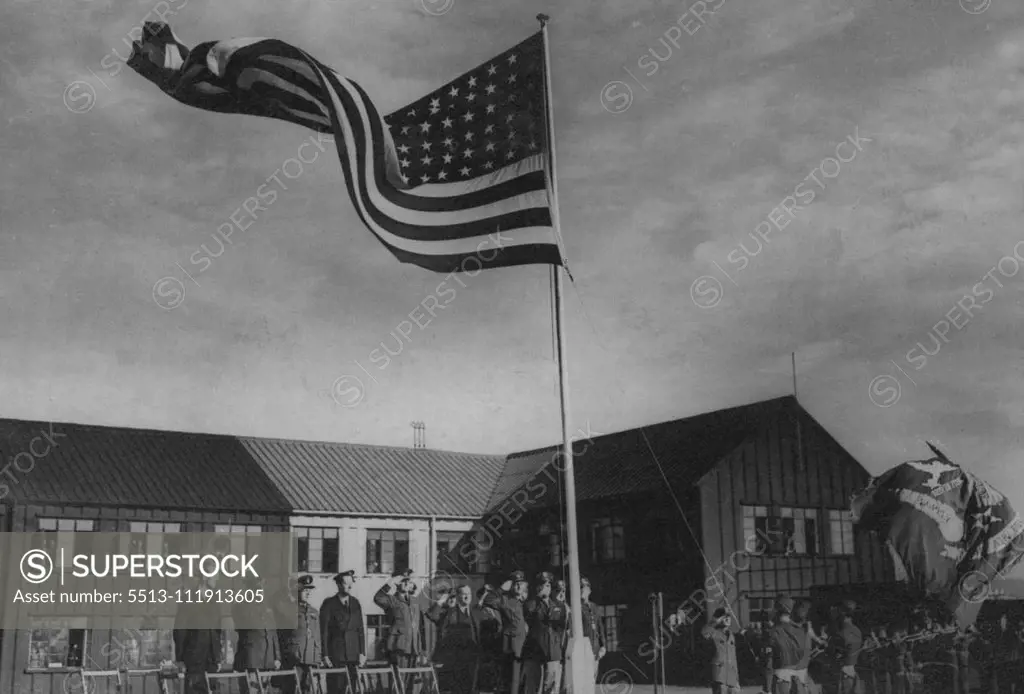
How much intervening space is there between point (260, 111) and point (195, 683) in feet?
29.8

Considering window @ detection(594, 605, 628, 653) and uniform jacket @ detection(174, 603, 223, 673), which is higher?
uniform jacket @ detection(174, 603, 223, 673)

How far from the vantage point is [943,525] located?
8.70m

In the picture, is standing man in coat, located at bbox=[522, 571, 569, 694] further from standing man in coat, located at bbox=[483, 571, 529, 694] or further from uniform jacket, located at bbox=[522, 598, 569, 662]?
standing man in coat, located at bbox=[483, 571, 529, 694]

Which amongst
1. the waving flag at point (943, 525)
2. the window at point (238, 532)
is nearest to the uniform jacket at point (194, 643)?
the waving flag at point (943, 525)

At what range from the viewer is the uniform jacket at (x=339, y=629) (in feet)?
57.8

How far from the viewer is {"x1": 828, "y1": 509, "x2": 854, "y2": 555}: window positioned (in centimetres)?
3122

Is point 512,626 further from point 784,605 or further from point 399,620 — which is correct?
point 784,605

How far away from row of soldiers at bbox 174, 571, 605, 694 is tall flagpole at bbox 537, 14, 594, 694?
359 centimetres

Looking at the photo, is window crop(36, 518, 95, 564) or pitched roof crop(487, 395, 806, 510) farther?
pitched roof crop(487, 395, 806, 510)

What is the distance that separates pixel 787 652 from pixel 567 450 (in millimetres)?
5518

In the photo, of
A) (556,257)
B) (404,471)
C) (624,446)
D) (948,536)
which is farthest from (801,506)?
(948,536)

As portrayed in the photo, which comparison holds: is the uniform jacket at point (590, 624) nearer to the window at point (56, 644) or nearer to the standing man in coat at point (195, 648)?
the standing man in coat at point (195, 648)

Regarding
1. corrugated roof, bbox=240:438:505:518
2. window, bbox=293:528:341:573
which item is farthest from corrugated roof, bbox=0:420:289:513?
window, bbox=293:528:341:573

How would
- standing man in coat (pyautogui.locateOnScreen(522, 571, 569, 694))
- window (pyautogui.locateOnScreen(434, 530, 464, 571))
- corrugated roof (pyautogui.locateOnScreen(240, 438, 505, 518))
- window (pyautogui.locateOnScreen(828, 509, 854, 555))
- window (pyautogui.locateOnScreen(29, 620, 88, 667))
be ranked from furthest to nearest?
window (pyautogui.locateOnScreen(434, 530, 464, 571)), corrugated roof (pyautogui.locateOnScreen(240, 438, 505, 518)), window (pyautogui.locateOnScreen(828, 509, 854, 555)), window (pyautogui.locateOnScreen(29, 620, 88, 667)), standing man in coat (pyautogui.locateOnScreen(522, 571, 569, 694))
